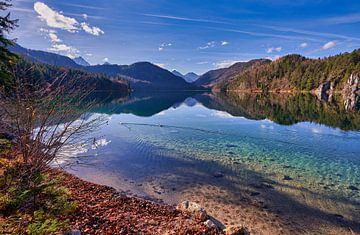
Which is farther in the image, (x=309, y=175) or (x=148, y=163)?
(x=148, y=163)

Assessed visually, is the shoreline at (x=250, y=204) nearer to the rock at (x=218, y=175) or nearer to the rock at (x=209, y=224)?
the rock at (x=218, y=175)

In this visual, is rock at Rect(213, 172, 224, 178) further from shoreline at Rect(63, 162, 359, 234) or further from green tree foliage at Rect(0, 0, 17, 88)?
green tree foliage at Rect(0, 0, 17, 88)

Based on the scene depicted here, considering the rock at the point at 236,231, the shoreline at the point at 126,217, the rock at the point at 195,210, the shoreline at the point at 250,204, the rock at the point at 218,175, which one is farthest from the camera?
the rock at the point at 218,175

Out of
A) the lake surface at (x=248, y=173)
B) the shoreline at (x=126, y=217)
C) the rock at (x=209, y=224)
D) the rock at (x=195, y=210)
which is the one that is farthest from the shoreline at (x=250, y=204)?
the rock at (x=209, y=224)

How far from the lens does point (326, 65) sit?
174000mm

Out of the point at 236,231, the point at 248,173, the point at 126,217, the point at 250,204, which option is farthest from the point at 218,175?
the point at 126,217

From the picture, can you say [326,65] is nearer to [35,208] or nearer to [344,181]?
[344,181]

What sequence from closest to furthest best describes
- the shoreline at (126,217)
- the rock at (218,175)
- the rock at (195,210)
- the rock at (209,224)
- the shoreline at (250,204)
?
1. the shoreline at (126,217)
2. the rock at (209,224)
3. the rock at (195,210)
4. the shoreline at (250,204)
5. the rock at (218,175)

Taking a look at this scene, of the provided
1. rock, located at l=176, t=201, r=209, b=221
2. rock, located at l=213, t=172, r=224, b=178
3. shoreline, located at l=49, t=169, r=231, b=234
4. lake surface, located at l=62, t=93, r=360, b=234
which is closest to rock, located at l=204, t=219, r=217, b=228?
shoreline, located at l=49, t=169, r=231, b=234

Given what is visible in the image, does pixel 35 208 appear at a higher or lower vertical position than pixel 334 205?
higher

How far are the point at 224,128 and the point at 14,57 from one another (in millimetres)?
29972

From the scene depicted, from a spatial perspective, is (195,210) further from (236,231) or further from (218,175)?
(218,175)

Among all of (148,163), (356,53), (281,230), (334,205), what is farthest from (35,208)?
(356,53)

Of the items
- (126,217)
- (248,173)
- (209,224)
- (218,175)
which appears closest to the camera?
(209,224)
